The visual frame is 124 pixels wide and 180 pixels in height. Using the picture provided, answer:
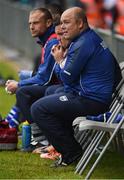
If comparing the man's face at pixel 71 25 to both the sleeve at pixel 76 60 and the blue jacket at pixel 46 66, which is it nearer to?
the sleeve at pixel 76 60

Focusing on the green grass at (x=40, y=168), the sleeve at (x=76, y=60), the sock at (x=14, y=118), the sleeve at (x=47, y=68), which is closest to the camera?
the green grass at (x=40, y=168)

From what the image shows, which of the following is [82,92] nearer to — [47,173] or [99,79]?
A: [99,79]

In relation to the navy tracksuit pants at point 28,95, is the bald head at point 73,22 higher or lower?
higher

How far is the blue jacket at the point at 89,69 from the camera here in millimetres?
9922

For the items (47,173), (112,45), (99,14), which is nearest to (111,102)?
(47,173)

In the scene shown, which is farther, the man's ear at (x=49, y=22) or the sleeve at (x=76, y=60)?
the man's ear at (x=49, y=22)

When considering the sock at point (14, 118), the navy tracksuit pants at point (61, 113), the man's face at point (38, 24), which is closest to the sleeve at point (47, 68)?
the man's face at point (38, 24)

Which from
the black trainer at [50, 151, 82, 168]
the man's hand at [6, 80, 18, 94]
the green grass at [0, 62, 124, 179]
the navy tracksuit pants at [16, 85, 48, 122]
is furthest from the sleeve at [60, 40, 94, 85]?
the man's hand at [6, 80, 18, 94]

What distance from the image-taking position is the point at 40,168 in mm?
10172

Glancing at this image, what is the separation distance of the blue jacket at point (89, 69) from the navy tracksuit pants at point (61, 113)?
0.29 feet

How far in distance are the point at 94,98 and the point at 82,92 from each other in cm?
14

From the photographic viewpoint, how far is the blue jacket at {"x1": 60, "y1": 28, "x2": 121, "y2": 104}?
9922 millimetres

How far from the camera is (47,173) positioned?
986 cm

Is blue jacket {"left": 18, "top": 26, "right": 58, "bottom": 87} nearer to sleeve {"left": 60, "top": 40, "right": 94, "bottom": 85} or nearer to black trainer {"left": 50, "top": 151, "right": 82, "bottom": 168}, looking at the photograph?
sleeve {"left": 60, "top": 40, "right": 94, "bottom": 85}
